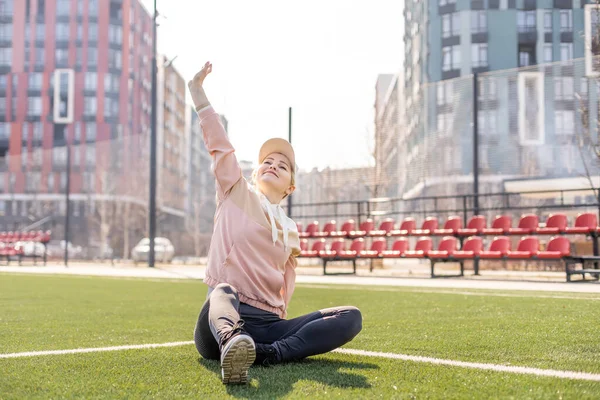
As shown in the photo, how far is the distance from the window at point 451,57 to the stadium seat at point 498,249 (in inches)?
1348

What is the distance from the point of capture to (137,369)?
339 cm

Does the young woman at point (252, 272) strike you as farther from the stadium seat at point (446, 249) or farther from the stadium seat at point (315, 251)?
the stadium seat at point (315, 251)

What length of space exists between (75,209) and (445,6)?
3235 centimetres

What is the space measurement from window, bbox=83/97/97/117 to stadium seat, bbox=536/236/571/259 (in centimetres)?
5578

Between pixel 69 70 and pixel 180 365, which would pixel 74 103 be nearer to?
pixel 69 70

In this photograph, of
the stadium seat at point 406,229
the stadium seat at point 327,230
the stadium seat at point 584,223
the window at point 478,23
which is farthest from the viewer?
the window at point 478,23

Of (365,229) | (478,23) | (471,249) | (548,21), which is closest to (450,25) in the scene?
(478,23)

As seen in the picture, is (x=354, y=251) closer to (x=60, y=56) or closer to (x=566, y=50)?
(x=566, y=50)

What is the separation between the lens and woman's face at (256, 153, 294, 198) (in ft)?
12.5

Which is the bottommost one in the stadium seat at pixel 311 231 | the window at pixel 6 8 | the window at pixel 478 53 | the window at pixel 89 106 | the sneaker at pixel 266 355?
the sneaker at pixel 266 355

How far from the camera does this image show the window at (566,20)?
156ft

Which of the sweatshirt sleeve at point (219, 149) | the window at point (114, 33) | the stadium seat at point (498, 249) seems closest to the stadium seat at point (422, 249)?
the stadium seat at point (498, 249)

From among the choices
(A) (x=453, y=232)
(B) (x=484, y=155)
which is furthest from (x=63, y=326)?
(B) (x=484, y=155)

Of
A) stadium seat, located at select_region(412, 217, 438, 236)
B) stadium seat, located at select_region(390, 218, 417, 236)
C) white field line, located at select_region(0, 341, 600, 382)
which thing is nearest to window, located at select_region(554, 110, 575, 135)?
stadium seat, located at select_region(412, 217, 438, 236)
